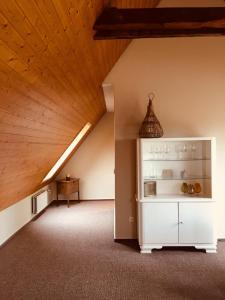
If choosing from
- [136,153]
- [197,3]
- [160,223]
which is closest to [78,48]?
[136,153]

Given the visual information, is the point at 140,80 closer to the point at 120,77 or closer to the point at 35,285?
the point at 120,77

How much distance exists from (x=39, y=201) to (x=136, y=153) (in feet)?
8.89

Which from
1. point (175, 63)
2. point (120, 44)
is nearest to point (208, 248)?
point (175, 63)

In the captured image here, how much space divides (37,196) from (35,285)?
292 cm

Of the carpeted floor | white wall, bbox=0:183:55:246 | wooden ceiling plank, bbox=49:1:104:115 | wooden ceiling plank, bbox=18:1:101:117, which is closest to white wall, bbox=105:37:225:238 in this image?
wooden ceiling plank, bbox=49:1:104:115

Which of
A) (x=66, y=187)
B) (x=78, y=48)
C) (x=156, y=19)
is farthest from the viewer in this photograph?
(x=66, y=187)

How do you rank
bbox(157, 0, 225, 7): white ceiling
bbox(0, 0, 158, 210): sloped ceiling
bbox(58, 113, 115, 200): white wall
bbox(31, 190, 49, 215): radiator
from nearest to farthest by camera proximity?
bbox(0, 0, 158, 210): sloped ceiling → bbox(157, 0, 225, 7): white ceiling → bbox(31, 190, 49, 215): radiator → bbox(58, 113, 115, 200): white wall

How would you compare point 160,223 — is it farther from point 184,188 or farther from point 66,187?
point 66,187

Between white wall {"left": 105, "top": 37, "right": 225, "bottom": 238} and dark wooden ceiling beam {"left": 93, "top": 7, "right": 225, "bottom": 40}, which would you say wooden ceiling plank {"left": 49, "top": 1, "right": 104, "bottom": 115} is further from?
white wall {"left": 105, "top": 37, "right": 225, "bottom": 238}

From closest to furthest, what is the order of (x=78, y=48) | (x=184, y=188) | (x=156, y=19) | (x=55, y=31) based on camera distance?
(x=55, y=31)
(x=78, y=48)
(x=156, y=19)
(x=184, y=188)

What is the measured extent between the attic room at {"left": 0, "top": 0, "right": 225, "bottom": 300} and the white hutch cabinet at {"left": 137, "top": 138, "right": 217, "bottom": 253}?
0.04 ft

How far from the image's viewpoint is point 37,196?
5941 millimetres

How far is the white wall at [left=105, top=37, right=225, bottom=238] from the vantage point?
439 centimetres

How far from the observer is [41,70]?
2.24 metres
